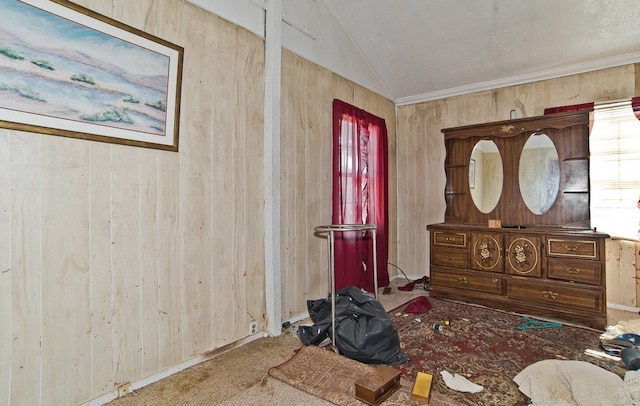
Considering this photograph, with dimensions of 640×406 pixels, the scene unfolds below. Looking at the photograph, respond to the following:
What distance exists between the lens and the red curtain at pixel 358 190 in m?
3.32

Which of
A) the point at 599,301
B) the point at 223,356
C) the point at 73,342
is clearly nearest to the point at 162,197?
the point at 73,342

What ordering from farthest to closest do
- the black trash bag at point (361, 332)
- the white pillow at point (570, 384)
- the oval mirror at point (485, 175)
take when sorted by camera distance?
the oval mirror at point (485, 175) → the black trash bag at point (361, 332) → the white pillow at point (570, 384)

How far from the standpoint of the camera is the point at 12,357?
1.46m

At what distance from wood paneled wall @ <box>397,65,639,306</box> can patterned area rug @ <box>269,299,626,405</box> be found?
4.56ft

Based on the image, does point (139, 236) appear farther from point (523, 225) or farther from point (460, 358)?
point (523, 225)

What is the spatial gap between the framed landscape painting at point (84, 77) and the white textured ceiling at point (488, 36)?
81.6 inches

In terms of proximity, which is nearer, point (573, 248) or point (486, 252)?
point (573, 248)

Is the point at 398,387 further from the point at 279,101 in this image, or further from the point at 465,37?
the point at 465,37

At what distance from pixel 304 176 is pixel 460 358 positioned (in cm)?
184

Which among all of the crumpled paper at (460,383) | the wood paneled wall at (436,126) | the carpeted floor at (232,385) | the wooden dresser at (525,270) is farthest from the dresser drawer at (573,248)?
the carpeted floor at (232,385)

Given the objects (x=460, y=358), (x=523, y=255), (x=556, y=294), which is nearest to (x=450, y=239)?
(x=523, y=255)

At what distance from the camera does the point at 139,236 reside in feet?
6.23

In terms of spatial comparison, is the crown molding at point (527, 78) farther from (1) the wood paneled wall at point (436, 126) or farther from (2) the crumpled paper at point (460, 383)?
(2) the crumpled paper at point (460, 383)

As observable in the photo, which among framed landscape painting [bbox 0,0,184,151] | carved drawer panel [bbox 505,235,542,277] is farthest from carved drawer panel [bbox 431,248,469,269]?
framed landscape painting [bbox 0,0,184,151]
